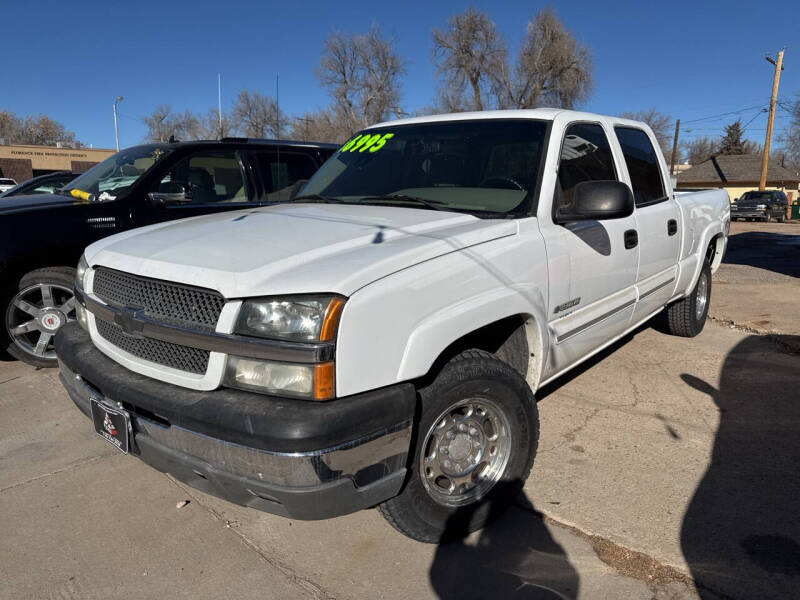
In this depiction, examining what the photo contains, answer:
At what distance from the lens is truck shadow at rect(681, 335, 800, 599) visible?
238cm

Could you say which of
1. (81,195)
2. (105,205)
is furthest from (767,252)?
(81,195)

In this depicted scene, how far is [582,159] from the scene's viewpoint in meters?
3.51

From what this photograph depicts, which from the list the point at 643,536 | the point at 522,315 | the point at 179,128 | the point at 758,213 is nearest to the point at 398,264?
the point at 522,315

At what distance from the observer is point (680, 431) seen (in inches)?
147

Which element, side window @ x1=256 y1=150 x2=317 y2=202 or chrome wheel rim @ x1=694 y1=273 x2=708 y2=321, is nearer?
chrome wheel rim @ x1=694 y1=273 x2=708 y2=321

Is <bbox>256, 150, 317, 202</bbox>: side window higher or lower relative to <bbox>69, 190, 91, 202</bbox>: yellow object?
higher

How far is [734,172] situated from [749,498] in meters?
59.9

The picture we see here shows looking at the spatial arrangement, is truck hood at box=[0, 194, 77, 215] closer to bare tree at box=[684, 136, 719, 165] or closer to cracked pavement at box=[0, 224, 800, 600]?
cracked pavement at box=[0, 224, 800, 600]

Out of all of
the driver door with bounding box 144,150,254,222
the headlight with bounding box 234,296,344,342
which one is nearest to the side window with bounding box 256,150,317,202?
the driver door with bounding box 144,150,254,222

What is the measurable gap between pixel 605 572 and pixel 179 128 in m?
52.4

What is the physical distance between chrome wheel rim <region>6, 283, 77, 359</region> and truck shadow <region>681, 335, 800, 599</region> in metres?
4.57

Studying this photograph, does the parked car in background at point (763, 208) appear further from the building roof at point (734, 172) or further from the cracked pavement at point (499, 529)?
the cracked pavement at point (499, 529)

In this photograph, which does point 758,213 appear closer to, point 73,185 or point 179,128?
point 73,185

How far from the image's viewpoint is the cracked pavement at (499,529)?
239 cm
